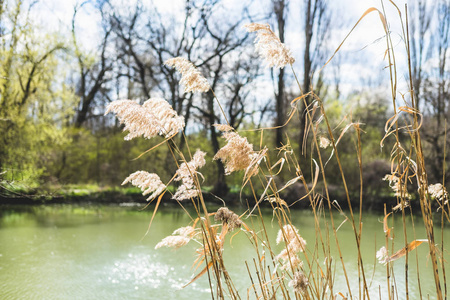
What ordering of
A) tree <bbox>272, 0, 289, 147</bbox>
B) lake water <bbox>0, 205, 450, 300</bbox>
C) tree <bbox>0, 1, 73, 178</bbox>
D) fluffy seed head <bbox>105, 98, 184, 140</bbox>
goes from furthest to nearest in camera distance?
tree <bbox>272, 0, 289, 147</bbox> < tree <bbox>0, 1, 73, 178</bbox> < lake water <bbox>0, 205, 450, 300</bbox> < fluffy seed head <bbox>105, 98, 184, 140</bbox>

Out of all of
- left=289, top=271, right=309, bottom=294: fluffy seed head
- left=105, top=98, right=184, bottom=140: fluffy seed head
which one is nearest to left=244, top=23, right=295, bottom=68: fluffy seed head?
left=105, top=98, right=184, bottom=140: fluffy seed head

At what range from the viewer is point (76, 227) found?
701cm

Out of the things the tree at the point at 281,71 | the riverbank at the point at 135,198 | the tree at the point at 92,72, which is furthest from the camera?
the tree at the point at 92,72

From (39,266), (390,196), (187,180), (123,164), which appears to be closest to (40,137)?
(123,164)

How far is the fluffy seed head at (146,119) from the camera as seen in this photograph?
99 cm

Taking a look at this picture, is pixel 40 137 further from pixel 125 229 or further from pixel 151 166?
pixel 125 229

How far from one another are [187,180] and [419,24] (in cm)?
1218

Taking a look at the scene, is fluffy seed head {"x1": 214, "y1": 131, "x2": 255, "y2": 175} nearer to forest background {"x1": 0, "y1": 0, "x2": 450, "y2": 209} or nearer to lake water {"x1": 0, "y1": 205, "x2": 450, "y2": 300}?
lake water {"x1": 0, "y1": 205, "x2": 450, "y2": 300}

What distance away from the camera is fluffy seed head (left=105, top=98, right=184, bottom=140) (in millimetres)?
987

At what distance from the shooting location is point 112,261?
4.81 m

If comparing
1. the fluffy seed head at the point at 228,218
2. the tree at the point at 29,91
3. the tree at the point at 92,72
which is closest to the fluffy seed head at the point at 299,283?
the fluffy seed head at the point at 228,218

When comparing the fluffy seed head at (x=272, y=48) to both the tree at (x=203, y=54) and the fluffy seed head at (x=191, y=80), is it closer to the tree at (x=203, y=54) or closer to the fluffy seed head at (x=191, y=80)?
the fluffy seed head at (x=191, y=80)

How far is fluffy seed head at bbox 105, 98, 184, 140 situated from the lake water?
190 centimetres

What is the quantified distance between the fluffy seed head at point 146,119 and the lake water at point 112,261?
1897 mm
